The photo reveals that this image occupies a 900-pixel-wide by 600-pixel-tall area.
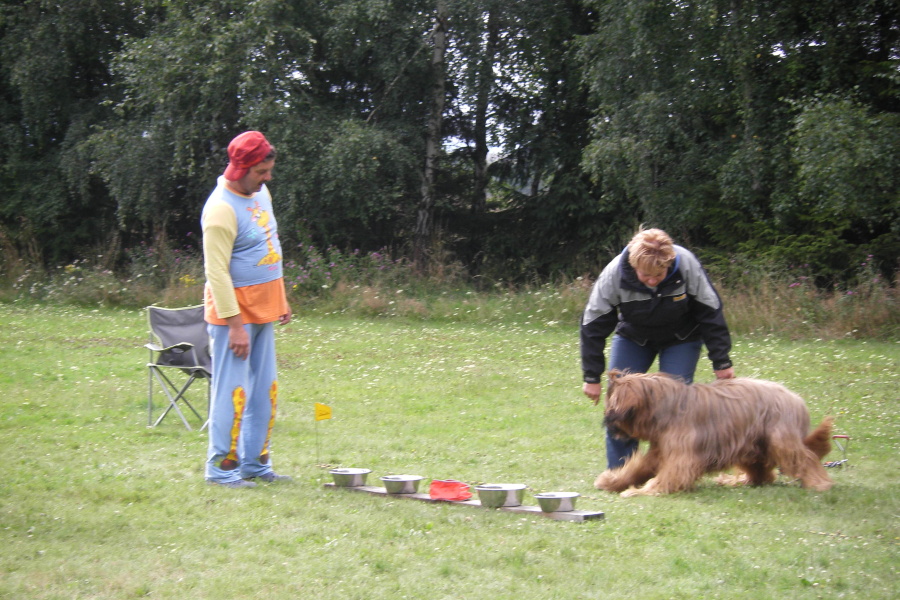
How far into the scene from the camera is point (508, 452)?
6.45 metres

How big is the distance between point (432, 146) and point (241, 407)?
15.3m

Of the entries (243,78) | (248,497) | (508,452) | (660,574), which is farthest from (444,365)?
(243,78)

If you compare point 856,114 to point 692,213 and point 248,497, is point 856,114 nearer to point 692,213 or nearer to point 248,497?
point 692,213

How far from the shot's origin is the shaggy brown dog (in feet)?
16.0

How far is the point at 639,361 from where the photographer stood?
5.29 m

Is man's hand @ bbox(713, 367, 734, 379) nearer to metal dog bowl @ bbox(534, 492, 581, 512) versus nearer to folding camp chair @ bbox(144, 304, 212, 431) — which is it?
metal dog bowl @ bbox(534, 492, 581, 512)

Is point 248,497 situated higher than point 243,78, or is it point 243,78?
point 243,78

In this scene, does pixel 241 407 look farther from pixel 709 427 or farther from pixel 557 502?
pixel 709 427

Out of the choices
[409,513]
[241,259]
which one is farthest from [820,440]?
[241,259]

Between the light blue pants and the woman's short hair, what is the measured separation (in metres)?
2.09

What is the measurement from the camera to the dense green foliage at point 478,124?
48.5 feet

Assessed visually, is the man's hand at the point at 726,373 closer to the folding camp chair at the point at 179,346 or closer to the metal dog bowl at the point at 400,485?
the metal dog bowl at the point at 400,485

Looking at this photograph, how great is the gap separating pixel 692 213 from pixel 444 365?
7.42 meters

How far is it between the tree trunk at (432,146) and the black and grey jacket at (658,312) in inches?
535
